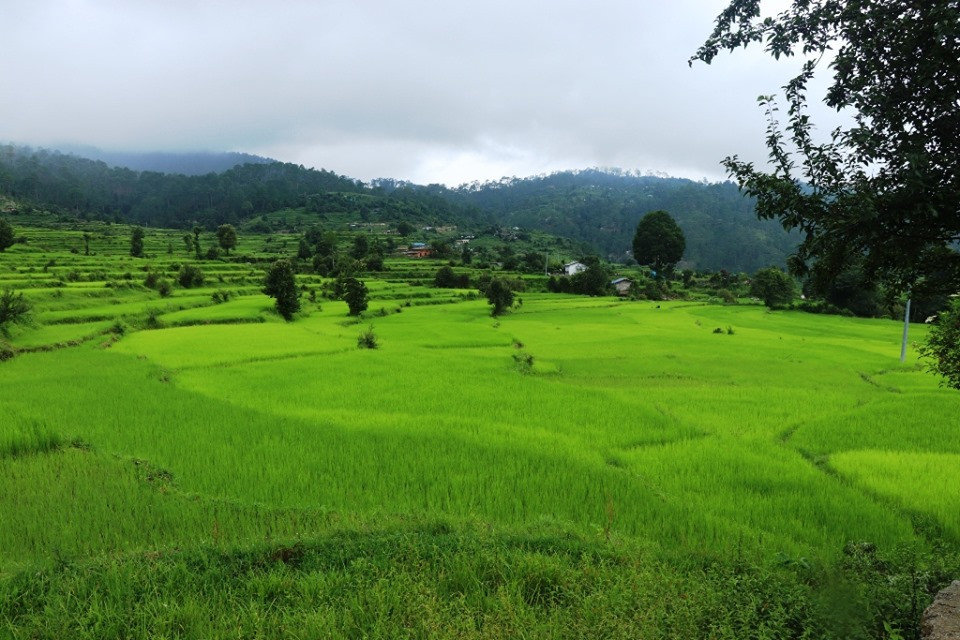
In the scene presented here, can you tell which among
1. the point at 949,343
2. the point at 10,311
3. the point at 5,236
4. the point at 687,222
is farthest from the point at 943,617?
the point at 687,222

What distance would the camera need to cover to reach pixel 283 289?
2925 cm

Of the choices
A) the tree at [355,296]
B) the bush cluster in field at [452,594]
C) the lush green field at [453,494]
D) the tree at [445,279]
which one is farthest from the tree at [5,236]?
the bush cluster in field at [452,594]

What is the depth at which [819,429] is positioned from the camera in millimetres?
10219

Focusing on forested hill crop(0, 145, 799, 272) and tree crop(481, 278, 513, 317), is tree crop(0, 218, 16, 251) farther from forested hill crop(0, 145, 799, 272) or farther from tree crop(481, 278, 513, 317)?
forested hill crop(0, 145, 799, 272)

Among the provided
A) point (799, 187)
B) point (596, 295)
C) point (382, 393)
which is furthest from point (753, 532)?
point (596, 295)

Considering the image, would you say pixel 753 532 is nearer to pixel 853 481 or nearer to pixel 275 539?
pixel 853 481

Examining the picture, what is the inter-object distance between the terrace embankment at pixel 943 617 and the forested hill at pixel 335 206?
9715 cm

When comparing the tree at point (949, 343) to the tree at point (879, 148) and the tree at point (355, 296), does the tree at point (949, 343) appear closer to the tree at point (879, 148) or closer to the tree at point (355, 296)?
the tree at point (879, 148)

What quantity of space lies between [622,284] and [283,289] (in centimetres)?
4185

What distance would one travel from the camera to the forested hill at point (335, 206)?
93.9 meters

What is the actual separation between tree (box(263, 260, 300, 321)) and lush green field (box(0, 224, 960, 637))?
1208cm

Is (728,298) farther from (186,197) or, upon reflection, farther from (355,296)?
(186,197)

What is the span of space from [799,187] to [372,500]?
570 centimetres

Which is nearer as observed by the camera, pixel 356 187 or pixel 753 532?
pixel 753 532
